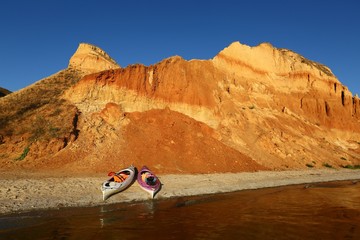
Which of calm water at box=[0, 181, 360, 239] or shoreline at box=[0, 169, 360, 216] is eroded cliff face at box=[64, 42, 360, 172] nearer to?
shoreline at box=[0, 169, 360, 216]

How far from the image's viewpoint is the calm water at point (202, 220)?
14.2 meters

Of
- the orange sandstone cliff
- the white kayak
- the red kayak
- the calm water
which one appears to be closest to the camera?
the calm water

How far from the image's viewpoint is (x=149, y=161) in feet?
107

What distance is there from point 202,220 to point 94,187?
975 cm

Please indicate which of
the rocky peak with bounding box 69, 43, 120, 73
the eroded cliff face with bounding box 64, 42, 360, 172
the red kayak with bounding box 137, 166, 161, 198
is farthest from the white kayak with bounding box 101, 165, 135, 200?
the rocky peak with bounding box 69, 43, 120, 73

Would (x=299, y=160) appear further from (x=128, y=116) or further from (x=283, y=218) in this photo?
(x=283, y=218)

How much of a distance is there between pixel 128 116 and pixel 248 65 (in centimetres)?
2342

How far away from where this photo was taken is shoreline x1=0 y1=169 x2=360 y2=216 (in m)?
19.5

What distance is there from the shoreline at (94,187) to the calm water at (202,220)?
3.89 ft

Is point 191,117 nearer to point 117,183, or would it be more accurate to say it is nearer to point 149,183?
point 149,183

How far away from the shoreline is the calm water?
3.89 feet

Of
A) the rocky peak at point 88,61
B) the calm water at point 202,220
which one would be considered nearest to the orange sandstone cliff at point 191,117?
the rocky peak at point 88,61

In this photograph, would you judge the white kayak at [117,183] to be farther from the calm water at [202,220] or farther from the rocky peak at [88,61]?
the rocky peak at [88,61]

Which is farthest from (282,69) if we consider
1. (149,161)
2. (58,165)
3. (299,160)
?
(58,165)
